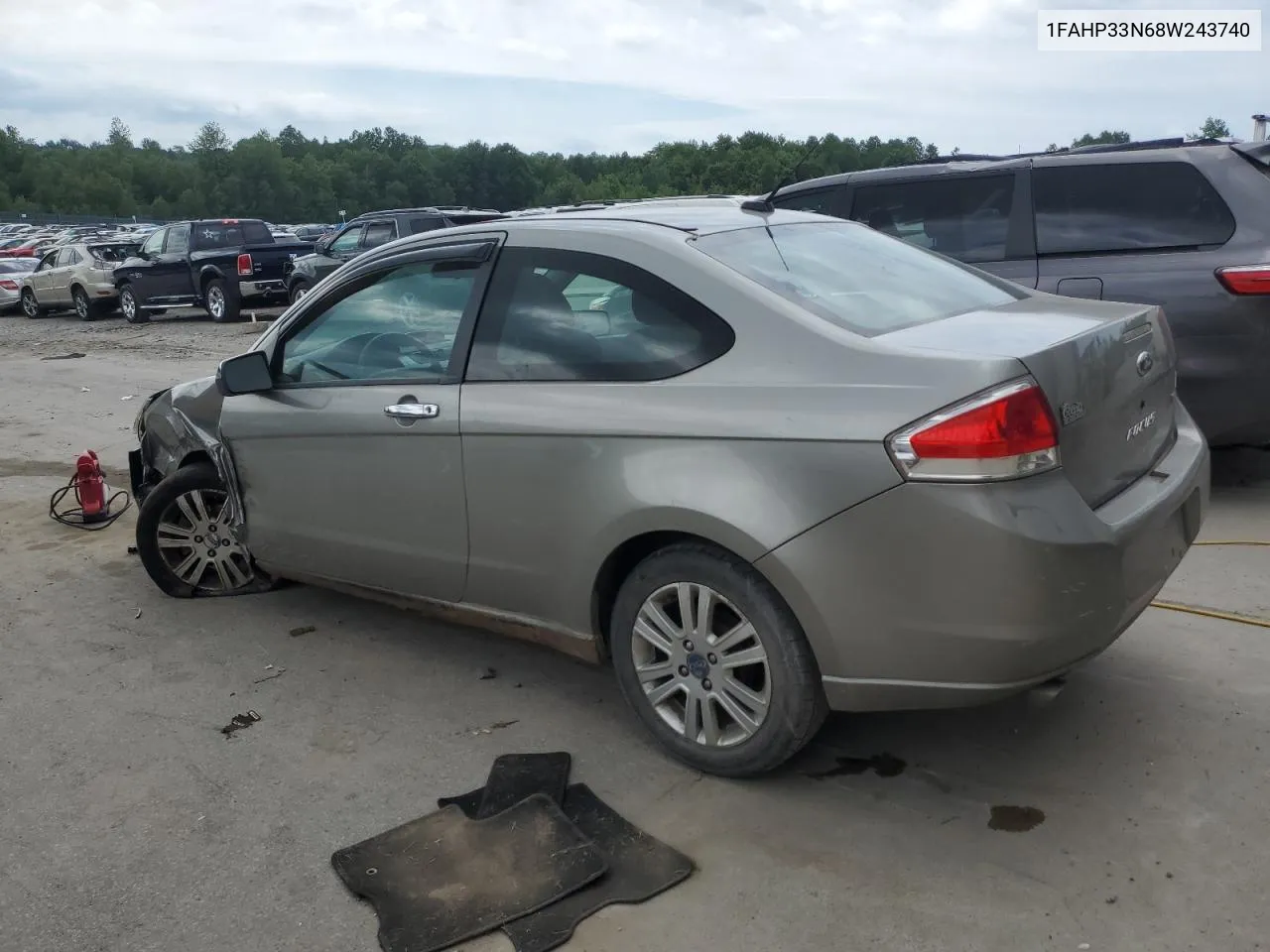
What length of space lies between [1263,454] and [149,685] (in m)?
6.52

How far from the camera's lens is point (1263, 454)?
23.7 feet

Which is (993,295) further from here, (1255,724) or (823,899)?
(823,899)

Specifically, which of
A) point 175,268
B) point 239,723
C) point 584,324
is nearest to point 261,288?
point 175,268

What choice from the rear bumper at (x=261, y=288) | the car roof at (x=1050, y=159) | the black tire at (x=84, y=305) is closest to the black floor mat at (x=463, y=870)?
the car roof at (x=1050, y=159)

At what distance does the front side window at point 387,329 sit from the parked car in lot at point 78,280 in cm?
2009

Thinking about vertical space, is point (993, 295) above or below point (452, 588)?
above

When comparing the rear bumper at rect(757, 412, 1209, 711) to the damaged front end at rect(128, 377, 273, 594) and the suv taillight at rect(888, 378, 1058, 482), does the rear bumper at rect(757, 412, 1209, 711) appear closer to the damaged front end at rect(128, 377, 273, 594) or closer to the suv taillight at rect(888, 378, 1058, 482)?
the suv taillight at rect(888, 378, 1058, 482)

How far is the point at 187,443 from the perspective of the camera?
5430 millimetres

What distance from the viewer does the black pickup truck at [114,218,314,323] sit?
67.0ft

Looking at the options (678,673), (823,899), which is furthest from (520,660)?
(823,899)

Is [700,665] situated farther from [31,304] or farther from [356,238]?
[31,304]

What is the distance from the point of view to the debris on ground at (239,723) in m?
4.07

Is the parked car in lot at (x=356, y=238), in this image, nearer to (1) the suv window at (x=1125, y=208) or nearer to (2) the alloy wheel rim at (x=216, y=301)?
(2) the alloy wheel rim at (x=216, y=301)

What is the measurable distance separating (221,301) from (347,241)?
9.67 ft
